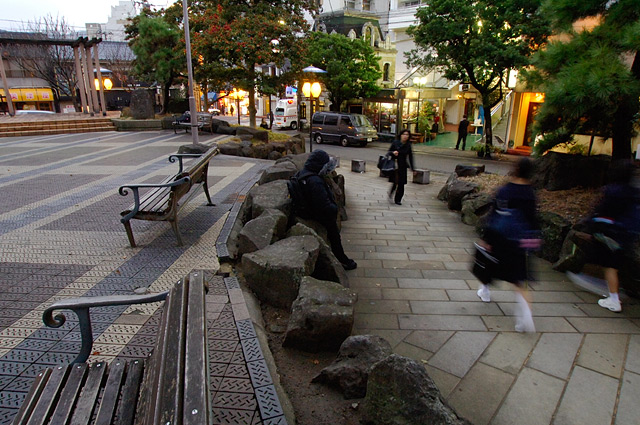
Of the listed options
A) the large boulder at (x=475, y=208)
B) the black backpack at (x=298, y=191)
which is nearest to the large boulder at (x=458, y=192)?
the large boulder at (x=475, y=208)

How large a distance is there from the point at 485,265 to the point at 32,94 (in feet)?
162

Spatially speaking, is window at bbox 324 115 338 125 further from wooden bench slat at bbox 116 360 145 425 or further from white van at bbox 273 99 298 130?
wooden bench slat at bbox 116 360 145 425

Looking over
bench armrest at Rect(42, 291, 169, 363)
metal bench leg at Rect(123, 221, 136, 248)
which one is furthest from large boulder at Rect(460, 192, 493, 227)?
bench armrest at Rect(42, 291, 169, 363)

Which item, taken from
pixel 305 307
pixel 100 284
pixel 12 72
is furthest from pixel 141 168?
pixel 12 72

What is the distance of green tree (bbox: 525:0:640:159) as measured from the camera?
18.7ft

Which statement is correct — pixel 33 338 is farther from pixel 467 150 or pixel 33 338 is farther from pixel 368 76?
pixel 368 76

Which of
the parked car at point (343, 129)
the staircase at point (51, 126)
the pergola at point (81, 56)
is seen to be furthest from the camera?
the parked car at point (343, 129)

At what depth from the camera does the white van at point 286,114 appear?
34.1m

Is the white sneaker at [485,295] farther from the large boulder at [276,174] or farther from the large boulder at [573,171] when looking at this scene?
the large boulder at [573,171]

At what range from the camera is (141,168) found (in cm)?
1058

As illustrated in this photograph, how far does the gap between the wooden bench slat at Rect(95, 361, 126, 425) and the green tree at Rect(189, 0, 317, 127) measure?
1546 cm

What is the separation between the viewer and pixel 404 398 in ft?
7.54

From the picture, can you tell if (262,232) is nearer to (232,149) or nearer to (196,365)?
(196,365)

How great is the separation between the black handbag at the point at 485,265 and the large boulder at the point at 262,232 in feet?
7.17
